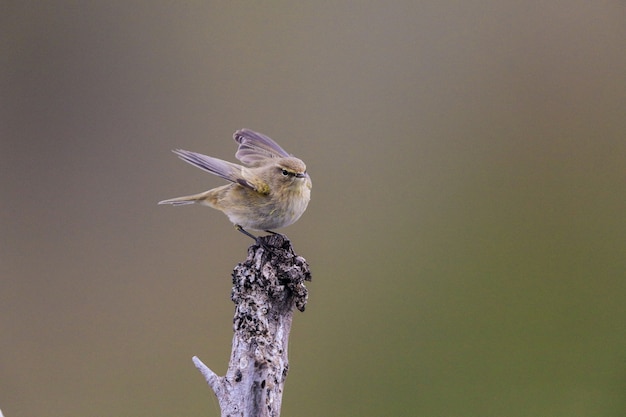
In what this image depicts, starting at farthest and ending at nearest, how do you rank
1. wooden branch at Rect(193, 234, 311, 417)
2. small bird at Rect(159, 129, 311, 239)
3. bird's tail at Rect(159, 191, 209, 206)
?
bird's tail at Rect(159, 191, 209, 206) < small bird at Rect(159, 129, 311, 239) < wooden branch at Rect(193, 234, 311, 417)

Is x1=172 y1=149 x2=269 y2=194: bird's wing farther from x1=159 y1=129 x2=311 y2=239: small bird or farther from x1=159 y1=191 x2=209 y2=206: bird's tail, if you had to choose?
x1=159 y1=191 x2=209 y2=206: bird's tail

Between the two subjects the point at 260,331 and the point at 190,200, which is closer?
the point at 260,331

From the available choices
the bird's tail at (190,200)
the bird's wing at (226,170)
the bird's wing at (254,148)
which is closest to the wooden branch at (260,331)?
the bird's wing at (226,170)

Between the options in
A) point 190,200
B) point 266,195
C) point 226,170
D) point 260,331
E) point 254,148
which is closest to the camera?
point 260,331

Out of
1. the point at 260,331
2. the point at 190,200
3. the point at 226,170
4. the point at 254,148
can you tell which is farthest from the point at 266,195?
the point at 260,331

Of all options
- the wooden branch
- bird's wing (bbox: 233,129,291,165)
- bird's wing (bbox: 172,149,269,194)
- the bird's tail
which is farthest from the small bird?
the wooden branch

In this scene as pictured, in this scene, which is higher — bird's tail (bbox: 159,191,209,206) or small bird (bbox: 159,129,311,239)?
bird's tail (bbox: 159,191,209,206)

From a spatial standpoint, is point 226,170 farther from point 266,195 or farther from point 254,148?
point 254,148

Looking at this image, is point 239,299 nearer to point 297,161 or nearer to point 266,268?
point 266,268
